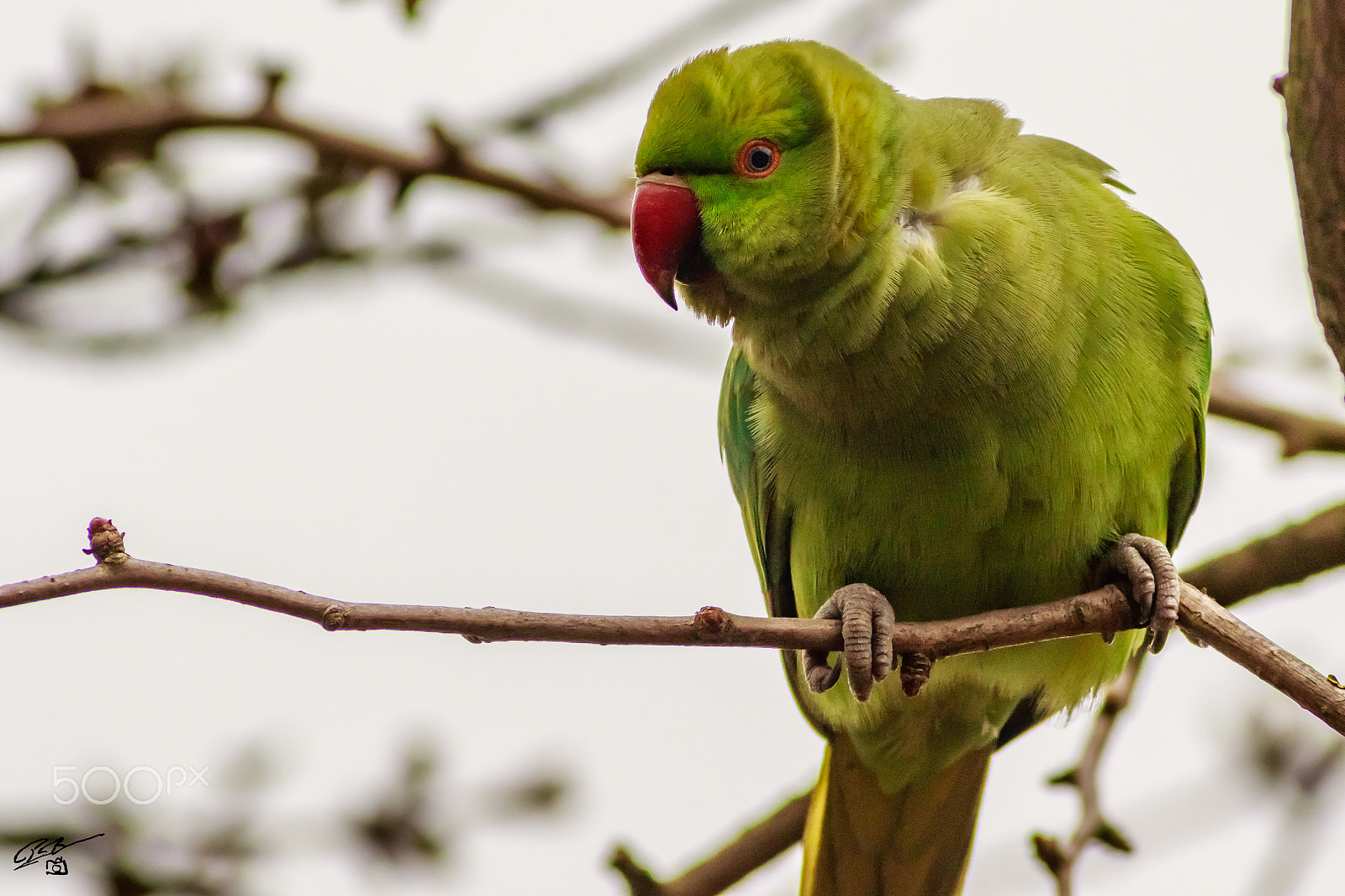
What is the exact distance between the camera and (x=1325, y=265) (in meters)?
1.85

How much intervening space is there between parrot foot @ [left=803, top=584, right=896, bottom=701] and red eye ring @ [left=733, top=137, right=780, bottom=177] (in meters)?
0.81

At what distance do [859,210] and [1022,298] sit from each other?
340 millimetres

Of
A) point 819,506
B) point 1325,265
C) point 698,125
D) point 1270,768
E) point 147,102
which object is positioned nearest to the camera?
point 1325,265

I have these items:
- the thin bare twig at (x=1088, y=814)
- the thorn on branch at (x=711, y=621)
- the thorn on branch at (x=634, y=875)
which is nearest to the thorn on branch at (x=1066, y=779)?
the thin bare twig at (x=1088, y=814)

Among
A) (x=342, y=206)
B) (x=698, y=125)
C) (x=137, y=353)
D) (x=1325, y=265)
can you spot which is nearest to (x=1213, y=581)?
(x=1325, y=265)

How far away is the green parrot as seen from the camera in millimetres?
2305

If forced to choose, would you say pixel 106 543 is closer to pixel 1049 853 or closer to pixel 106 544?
pixel 106 544

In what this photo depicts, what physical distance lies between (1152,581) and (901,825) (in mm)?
1066

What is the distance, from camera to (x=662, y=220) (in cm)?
231

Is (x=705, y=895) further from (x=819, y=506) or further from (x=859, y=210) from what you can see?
(x=859, y=210)

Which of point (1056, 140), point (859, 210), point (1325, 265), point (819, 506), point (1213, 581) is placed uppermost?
point (1056, 140)
